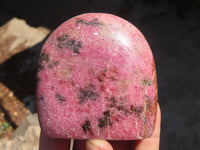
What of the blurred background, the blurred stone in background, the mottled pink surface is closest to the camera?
the mottled pink surface

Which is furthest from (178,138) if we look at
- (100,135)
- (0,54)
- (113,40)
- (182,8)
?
(0,54)

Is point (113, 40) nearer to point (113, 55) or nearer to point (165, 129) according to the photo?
point (113, 55)

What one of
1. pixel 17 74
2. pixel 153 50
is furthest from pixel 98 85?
pixel 17 74

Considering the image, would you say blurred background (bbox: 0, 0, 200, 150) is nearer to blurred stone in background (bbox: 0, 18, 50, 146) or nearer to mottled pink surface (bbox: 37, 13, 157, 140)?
blurred stone in background (bbox: 0, 18, 50, 146)

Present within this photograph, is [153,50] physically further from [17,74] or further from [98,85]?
[98,85]

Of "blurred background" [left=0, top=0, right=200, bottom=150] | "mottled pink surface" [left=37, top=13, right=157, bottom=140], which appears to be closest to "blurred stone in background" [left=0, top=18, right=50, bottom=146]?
"blurred background" [left=0, top=0, right=200, bottom=150]

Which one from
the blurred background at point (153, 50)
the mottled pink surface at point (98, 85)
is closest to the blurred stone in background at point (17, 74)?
the blurred background at point (153, 50)
